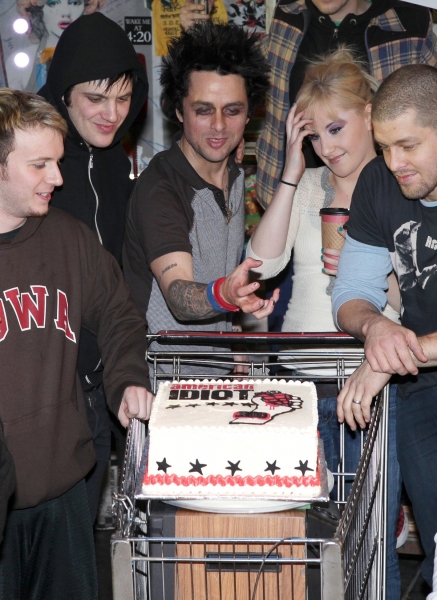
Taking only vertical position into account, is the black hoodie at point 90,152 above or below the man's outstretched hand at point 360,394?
above

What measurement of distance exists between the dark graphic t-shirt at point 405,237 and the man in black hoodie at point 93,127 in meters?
0.86

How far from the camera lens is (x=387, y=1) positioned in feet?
10.8

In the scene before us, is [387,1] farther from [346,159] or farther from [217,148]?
[217,148]

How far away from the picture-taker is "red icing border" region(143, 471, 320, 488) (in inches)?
74.3

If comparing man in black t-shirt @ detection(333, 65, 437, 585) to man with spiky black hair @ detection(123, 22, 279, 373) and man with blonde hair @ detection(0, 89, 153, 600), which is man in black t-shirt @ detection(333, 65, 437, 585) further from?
man with blonde hair @ detection(0, 89, 153, 600)

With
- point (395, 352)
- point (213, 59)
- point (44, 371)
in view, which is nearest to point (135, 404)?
point (44, 371)

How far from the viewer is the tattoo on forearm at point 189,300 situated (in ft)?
7.80

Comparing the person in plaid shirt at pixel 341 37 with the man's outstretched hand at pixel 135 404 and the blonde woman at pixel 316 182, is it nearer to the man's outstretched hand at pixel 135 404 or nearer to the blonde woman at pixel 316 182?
the blonde woman at pixel 316 182

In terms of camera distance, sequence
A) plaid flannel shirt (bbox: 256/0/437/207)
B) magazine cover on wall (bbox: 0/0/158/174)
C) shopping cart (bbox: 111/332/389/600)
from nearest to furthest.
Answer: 1. shopping cart (bbox: 111/332/389/600)
2. plaid flannel shirt (bbox: 256/0/437/207)
3. magazine cover on wall (bbox: 0/0/158/174)

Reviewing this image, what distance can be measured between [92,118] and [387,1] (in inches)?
55.3

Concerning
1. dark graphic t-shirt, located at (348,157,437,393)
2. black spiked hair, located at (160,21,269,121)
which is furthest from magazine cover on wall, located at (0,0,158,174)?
dark graphic t-shirt, located at (348,157,437,393)

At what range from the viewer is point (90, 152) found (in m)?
2.77

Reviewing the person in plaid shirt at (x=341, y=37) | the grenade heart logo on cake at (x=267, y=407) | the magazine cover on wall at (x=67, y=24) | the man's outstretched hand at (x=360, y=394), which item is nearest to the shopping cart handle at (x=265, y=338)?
the man's outstretched hand at (x=360, y=394)

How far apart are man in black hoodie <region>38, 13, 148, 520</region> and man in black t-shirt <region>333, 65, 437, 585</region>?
0.84 m
